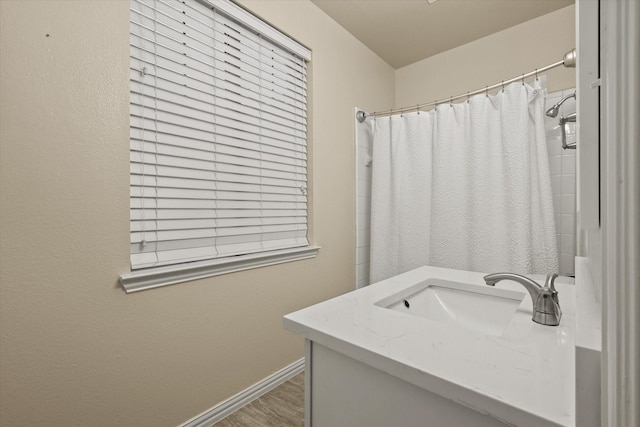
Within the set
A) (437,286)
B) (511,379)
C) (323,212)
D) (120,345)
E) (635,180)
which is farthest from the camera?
(323,212)

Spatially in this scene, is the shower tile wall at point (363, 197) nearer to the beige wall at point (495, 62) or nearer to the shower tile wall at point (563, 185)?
the beige wall at point (495, 62)

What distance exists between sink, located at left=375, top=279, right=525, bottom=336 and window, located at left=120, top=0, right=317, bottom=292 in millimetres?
761

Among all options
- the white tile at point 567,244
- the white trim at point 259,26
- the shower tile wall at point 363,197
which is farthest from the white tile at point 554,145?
the white trim at point 259,26

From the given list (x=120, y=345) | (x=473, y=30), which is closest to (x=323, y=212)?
(x=120, y=345)

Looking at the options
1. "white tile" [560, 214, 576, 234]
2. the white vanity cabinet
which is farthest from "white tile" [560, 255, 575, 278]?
the white vanity cabinet

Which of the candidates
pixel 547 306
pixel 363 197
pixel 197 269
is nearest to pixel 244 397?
pixel 197 269

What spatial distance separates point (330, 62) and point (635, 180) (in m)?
2.06

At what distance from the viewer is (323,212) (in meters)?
1.95

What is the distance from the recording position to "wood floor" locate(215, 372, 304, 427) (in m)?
1.37

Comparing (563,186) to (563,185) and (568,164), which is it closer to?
(563,185)

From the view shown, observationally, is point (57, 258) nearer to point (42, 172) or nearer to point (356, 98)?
point (42, 172)

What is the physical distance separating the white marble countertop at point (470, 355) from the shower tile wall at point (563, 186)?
1190mm

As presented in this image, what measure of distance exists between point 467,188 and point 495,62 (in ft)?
3.49

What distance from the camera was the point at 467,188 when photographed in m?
1.90
